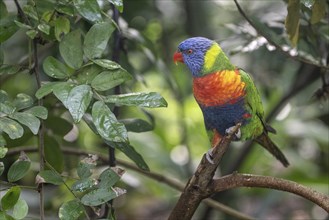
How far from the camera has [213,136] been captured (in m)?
1.89

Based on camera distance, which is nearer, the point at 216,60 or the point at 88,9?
the point at 88,9

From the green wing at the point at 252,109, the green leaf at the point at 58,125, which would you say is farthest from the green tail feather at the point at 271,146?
the green leaf at the point at 58,125

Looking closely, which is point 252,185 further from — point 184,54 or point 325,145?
point 325,145

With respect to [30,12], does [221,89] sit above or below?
below

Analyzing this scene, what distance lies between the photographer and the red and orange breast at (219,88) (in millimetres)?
1726

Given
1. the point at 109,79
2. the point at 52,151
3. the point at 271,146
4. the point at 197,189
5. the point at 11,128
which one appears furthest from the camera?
the point at 271,146

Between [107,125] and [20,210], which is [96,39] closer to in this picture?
[107,125]

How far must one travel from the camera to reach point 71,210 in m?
1.20

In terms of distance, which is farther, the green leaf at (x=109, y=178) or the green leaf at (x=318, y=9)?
the green leaf at (x=318, y=9)

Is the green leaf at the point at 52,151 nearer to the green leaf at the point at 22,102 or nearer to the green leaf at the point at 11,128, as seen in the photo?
the green leaf at the point at 22,102

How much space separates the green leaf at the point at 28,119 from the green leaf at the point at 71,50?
0.19 metres

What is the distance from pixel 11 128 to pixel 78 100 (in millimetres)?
143

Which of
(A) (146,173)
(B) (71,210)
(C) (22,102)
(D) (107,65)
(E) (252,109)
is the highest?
(D) (107,65)

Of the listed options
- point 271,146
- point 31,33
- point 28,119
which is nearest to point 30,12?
point 31,33
